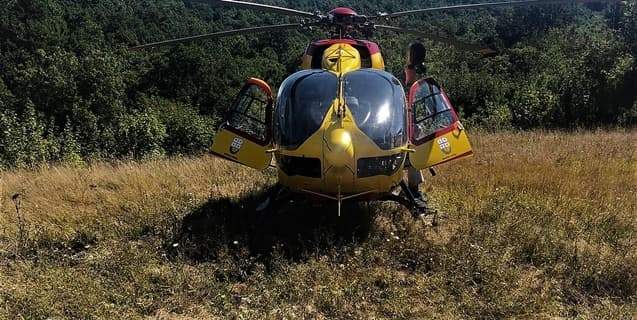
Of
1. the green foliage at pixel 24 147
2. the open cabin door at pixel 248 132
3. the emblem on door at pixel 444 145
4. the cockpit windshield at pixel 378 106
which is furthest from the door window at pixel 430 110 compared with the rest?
the green foliage at pixel 24 147

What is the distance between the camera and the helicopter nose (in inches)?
180

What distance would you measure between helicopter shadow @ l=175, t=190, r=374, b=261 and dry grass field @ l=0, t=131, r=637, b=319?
21mm

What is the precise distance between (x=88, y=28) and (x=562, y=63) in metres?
49.2

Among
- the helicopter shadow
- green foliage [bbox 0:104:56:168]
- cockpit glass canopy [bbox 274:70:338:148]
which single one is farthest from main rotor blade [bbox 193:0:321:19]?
green foliage [bbox 0:104:56:168]

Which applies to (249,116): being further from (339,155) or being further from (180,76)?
(180,76)

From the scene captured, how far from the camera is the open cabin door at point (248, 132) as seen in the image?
18.8 feet

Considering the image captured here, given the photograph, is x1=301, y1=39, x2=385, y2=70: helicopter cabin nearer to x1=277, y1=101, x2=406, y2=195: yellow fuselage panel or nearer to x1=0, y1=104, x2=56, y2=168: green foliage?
x1=277, y1=101, x2=406, y2=195: yellow fuselage panel

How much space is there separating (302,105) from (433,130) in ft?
4.73

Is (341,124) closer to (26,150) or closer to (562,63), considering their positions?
(26,150)

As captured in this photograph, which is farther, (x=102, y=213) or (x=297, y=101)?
(x=102, y=213)

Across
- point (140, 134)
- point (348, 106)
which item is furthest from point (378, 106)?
point (140, 134)

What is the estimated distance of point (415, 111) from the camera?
563cm

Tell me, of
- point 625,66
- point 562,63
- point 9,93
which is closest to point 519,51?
point 562,63

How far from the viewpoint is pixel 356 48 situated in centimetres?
608
